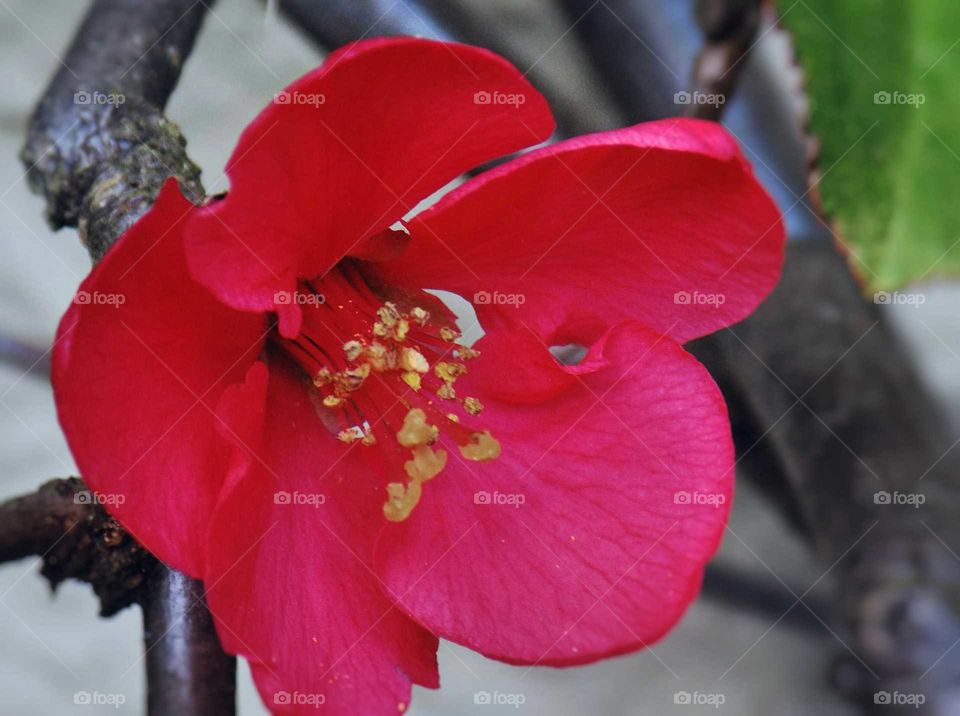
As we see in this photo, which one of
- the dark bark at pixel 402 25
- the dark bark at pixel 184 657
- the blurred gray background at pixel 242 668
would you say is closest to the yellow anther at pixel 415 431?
the dark bark at pixel 184 657

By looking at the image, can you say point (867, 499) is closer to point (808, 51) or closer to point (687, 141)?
point (808, 51)

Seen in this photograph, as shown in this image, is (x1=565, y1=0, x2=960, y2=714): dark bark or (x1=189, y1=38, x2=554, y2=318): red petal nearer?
(x1=189, y1=38, x2=554, y2=318): red petal

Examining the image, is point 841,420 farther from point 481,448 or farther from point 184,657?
point 184,657

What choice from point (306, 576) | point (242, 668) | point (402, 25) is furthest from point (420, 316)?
point (242, 668)

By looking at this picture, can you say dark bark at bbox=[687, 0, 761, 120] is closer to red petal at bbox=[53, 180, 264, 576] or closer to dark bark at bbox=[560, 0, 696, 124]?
dark bark at bbox=[560, 0, 696, 124]

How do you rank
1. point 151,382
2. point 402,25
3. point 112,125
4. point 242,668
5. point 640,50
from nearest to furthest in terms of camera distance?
point 151,382 < point 112,125 < point 402,25 < point 640,50 < point 242,668

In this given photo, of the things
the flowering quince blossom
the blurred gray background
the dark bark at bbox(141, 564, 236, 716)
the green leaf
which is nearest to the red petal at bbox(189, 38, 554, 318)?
the flowering quince blossom
